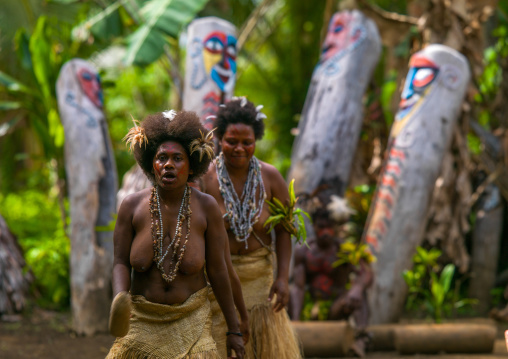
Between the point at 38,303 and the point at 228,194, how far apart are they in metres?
4.80

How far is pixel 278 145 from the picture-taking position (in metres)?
13.1

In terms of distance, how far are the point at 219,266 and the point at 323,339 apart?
2.67 metres

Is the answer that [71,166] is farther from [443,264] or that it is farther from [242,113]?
→ [443,264]

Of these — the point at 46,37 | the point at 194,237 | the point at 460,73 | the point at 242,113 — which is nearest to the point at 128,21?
the point at 46,37

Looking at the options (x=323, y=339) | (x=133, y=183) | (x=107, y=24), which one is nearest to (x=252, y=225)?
(x=323, y=339)

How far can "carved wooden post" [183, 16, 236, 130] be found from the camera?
20.8 ft

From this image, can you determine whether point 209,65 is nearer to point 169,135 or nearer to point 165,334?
point 169,135

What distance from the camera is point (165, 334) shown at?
291 centimetres

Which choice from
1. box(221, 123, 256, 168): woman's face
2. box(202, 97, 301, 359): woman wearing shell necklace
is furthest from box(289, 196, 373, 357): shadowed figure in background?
box(221, 123, 256, 168): woman's face

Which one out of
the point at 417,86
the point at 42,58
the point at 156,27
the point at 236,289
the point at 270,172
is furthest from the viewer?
the point at 42,58

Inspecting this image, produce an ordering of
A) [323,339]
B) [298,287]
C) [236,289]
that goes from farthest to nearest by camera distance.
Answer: [298,287] < [323,339] < [236,289]

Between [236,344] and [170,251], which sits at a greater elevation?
[170,251]

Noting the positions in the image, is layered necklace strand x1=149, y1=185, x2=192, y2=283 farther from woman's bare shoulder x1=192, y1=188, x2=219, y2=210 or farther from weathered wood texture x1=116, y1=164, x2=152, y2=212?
weathered wood texture x1=116, y1=164, x2=152, y2=212

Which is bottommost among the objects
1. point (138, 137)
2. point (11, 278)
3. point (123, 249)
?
point (11, 278)
